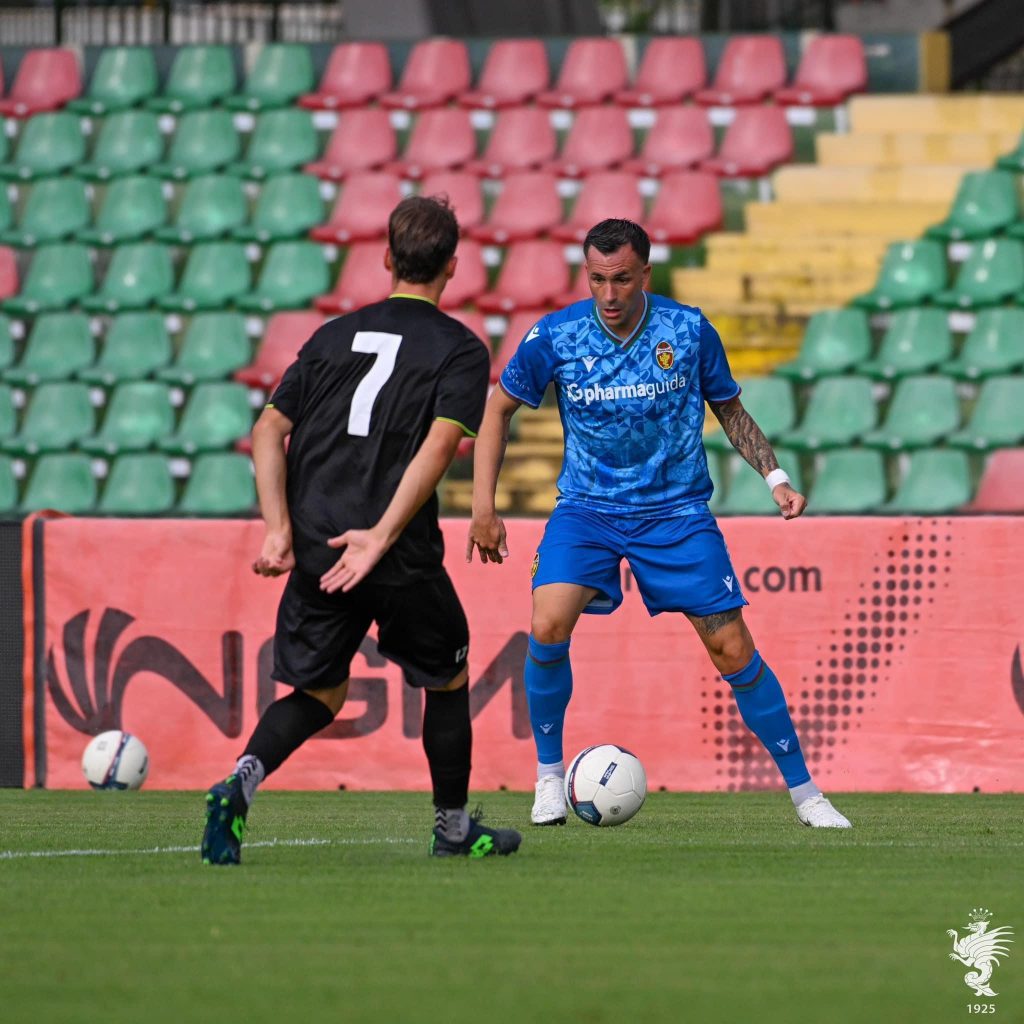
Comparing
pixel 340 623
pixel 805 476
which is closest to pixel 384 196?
pixel 805 476

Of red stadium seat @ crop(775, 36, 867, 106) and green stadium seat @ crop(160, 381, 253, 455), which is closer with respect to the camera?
green stadium seat @ crop(160, 381, 253, 455)

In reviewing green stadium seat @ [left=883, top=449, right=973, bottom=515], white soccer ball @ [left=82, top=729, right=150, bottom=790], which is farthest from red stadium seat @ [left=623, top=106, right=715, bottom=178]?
white soccer ball @ [left=82, top=729, right=150, bottom=790]

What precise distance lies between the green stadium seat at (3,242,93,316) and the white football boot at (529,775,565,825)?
9.25m

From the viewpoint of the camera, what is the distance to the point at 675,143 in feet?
51.6

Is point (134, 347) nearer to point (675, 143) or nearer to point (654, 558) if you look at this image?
point (675, 143)

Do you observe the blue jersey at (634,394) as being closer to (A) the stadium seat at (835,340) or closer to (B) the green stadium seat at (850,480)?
(B) the green stadium seat at (850,480)

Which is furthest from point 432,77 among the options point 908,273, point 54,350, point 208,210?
point 908,273

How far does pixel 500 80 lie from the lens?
16.7 m

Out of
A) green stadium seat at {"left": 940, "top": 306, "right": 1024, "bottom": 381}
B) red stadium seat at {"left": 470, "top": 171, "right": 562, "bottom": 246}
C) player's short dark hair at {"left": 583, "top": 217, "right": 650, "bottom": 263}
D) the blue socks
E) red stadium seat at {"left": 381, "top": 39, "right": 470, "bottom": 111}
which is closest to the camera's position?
player's short dark hair at {"left": 583, "top": 217, "right": 650, "bottom": 263}

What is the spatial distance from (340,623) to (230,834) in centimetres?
64

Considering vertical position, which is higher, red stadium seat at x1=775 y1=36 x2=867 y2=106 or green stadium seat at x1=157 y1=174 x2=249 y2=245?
red stadium seat at x1=775 y1=36 x2=867 y2=106

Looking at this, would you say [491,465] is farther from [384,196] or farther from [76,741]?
[384,196]

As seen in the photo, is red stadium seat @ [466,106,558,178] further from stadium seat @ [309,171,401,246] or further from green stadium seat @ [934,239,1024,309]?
green stadium seat @ [934,239,1024,309]

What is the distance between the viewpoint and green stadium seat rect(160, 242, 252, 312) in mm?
15188
